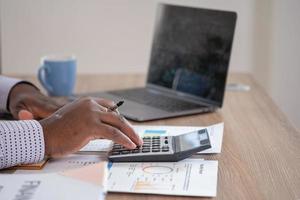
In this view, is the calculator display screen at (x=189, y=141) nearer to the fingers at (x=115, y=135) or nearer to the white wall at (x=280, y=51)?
the fingers at (x=115, y=135)

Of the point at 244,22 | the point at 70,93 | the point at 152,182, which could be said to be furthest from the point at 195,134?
the point at 244,22

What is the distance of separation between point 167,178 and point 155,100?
1.97 feet

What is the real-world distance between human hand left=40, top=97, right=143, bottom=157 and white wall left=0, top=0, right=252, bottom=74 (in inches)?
58.5

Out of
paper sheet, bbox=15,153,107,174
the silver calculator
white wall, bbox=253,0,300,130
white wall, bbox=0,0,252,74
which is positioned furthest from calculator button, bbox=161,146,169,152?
white wall, bbox=0,0,252,74

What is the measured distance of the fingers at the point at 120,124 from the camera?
3.37 ft

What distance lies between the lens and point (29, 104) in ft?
4.33

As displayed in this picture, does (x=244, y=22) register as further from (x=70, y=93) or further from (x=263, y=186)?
(x=263, y=186)

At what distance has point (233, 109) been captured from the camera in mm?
1434

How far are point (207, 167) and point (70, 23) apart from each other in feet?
5.43

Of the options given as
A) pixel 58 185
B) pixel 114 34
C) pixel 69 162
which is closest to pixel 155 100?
pixel 69 162

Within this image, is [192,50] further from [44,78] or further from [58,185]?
[58,185]

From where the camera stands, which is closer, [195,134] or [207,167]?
[207,167]

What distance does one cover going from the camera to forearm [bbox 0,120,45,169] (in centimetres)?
97

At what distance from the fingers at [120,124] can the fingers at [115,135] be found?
1 centimetres
